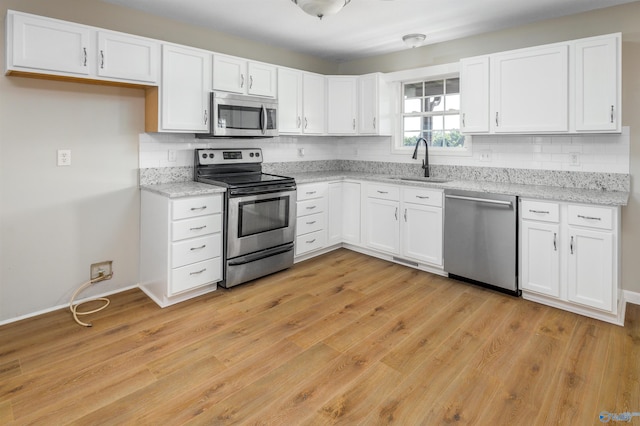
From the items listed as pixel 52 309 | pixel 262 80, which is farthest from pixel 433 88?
pixel 52 309

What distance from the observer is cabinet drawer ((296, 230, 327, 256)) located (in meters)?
4.17

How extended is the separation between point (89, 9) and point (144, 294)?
2.38 meters

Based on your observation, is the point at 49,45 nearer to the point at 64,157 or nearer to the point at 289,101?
the point at 64,157

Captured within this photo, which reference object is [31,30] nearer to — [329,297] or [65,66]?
[65,66]

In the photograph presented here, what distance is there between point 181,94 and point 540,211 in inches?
125

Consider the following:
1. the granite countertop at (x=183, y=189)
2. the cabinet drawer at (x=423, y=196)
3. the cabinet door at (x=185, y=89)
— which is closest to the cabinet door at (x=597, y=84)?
the cabinet drawer at (x=423, y=196)

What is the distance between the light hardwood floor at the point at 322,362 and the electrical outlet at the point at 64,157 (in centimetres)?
117

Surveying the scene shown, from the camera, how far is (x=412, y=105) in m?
4.65

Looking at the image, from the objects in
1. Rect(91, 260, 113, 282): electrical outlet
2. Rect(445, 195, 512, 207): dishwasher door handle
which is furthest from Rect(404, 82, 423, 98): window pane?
Rect(91, 260, 113, 282): electrical outlet

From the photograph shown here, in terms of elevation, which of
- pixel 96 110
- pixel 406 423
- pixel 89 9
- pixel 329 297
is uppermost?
pixel 89 9

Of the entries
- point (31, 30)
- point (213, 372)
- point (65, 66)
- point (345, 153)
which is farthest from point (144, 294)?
point (345, 153)

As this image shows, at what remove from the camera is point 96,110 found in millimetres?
3107

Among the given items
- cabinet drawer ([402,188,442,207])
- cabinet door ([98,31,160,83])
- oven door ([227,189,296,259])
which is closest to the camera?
cabinet door ([98,31,160,83])

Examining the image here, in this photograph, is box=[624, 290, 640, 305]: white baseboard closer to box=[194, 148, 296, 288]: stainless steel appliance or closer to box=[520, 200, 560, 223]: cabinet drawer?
box=[520, 200, 560, 223]: cabinet drawer
